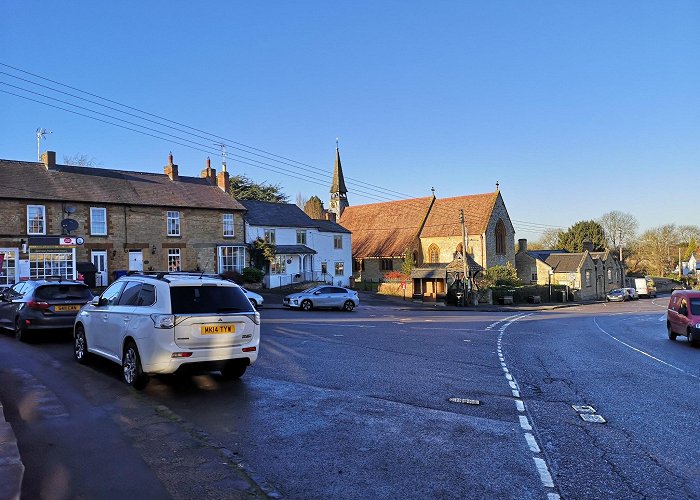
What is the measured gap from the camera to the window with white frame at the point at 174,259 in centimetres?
3747

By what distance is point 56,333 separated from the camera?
574 inches

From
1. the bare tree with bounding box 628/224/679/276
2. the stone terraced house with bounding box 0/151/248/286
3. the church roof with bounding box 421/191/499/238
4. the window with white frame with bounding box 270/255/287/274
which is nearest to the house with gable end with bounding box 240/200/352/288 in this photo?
the window with white frame with bounding box 270/255/287/274

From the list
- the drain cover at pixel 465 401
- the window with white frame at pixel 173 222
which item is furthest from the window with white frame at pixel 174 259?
the drain cover at pixel 465 401

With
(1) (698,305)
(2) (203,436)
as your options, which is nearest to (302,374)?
(2) (203,436)

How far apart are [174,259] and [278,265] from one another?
8.89m

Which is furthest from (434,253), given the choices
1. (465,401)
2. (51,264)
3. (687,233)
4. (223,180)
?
(687,233)

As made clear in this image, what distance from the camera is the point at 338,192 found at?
79.4m

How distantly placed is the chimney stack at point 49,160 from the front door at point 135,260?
24.7ft

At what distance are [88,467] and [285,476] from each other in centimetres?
194

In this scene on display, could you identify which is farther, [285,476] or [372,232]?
[372,232]

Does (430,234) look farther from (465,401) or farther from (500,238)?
(465,401)

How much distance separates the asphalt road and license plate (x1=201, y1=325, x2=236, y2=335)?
0.98 meters

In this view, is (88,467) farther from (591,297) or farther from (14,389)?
(591,297)

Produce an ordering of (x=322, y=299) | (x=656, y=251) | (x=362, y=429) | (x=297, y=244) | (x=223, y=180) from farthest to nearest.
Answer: (x=656, y=251)
(x=297, y=244)
(x=223, y=180)
(x=322, y=299)
(x=362, y=429)
